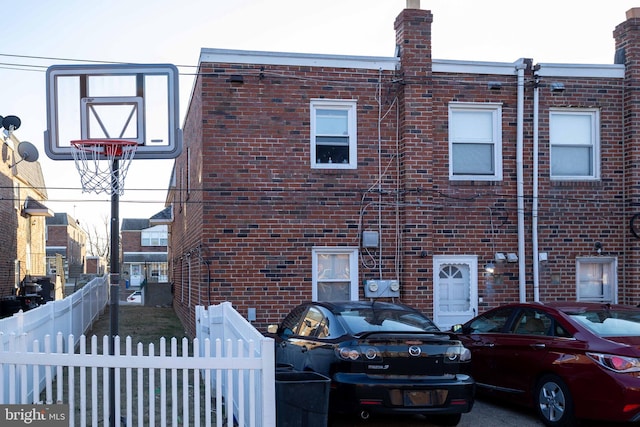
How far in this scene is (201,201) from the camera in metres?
12.6

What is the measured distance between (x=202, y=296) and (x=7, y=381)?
662cm

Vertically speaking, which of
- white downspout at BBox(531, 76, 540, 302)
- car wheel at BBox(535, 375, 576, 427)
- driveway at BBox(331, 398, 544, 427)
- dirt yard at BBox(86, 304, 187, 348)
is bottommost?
dirt yard at BBox(86, 304, 187, 348)

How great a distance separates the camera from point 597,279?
44.9 feet

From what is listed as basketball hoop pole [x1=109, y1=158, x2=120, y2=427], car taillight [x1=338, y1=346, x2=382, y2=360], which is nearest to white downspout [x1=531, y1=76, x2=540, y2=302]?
car taillight [x1=338, y1=346, x2=382, y2=360]

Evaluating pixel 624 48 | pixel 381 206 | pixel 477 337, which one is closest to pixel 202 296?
pixel 381 206

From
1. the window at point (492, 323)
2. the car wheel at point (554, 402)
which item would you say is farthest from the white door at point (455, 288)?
the car wheel at point (554, 402)

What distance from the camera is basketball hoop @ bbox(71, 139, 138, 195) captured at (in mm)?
7141

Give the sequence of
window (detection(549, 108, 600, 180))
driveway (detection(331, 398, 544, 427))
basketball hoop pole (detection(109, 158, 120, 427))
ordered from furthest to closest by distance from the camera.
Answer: window (detection(549, 108, 600, 180)) → driveway (detection(331, 398, 544, 427)) → basketball hoop pole (detection(109, 158, 120, 427))

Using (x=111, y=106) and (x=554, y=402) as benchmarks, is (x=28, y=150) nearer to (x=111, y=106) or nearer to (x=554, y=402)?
(x=111, y=106)

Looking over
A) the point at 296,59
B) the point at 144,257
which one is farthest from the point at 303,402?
the point at 144,257

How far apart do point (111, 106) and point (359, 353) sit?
3.73 m

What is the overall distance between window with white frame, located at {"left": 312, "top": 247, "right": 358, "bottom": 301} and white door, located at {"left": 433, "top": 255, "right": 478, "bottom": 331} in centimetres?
157

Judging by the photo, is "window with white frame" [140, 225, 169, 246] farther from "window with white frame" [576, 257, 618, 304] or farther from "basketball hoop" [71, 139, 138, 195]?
"basketball hoop" [71, 139, 138, 195]

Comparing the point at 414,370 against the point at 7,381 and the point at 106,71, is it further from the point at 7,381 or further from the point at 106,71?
the point at 106,71
